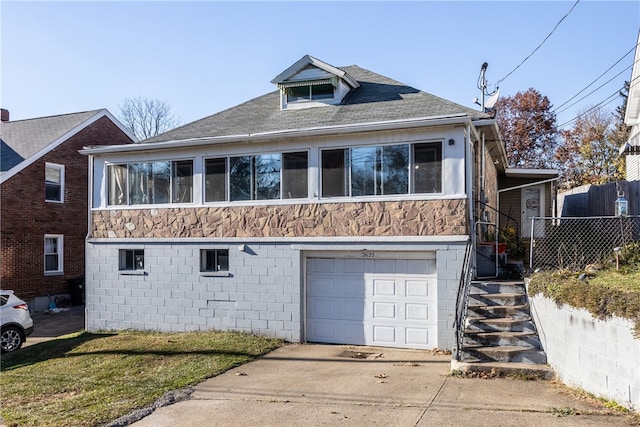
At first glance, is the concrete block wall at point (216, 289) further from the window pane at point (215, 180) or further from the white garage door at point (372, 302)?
the window pane at point (215, 180)

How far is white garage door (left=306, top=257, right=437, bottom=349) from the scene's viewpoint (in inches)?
467

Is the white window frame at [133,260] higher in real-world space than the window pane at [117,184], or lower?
lower

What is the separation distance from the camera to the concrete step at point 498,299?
10422 mm

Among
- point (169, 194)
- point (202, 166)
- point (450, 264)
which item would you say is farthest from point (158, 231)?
point (450, 264)

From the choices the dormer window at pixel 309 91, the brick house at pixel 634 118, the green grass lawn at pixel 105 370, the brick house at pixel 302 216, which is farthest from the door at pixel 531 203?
the green grass lawn at pixel 105 370

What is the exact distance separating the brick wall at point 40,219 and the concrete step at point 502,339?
16.3 metres

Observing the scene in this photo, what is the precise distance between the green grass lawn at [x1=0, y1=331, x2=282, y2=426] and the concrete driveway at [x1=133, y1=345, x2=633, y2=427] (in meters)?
0.67

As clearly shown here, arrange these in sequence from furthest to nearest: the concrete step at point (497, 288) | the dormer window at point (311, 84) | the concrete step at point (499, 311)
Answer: the dormer window at point (311, 84), the concrete step at point (497, 288), the concrete step at point (499, 311)

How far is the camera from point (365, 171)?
12281 millimetres

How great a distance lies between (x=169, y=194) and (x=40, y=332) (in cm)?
612

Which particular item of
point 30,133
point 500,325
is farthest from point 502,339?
point 30,133

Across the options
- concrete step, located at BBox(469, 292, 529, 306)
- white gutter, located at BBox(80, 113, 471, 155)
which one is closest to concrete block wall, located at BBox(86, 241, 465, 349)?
concrete step, located at BBox(469, 292, 529, 306)

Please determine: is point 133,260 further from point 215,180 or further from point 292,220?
point 292,220

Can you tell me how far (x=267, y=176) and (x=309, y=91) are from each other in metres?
2.96
